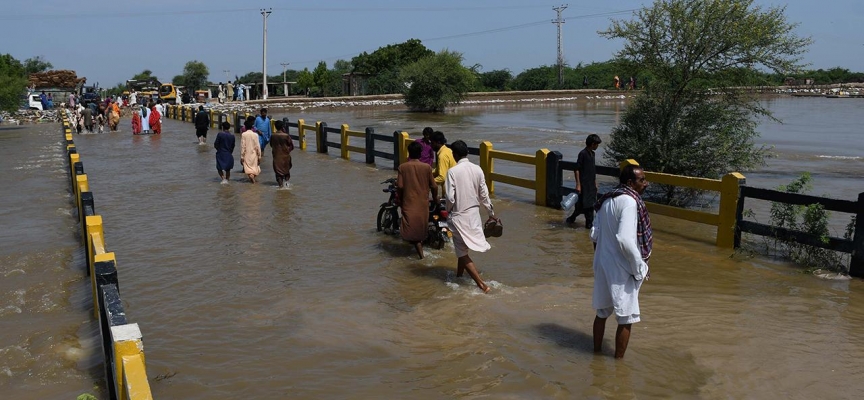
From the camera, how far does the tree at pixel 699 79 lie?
45.5ft

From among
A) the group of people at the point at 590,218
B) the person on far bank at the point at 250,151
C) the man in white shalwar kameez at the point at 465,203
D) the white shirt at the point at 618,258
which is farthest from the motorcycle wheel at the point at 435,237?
the person on far bank at the point at 250,151

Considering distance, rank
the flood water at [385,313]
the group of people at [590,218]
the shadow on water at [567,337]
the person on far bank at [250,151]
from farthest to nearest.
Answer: the person on far bank at [250,151] → the shadow on water at [567,337] → the flood water at [385,313] → the group of people at [590,218]

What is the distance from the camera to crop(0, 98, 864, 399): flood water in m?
5.82

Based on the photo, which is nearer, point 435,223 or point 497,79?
point 435,223

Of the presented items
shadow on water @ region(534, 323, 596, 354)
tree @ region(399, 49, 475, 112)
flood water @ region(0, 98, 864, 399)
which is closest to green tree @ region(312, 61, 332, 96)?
tree @ region(399, 49, 475, 112)

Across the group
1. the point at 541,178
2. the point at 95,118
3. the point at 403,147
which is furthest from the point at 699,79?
the point at 95,118

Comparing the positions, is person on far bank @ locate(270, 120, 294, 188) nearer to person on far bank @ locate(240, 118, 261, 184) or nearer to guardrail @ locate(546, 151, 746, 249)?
person on far bank @ locate(240, 118, 261, 184)

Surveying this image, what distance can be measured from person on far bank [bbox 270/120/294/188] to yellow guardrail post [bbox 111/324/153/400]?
1072 cm

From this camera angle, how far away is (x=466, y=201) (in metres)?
8.03

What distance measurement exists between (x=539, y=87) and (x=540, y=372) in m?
91.4

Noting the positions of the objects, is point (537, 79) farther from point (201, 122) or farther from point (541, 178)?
point (541, 178)

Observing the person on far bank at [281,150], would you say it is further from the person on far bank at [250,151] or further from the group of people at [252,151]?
the person on far bank at [250,151]

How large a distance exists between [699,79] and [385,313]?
9540mm

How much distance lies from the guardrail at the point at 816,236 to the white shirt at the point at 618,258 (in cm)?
402
